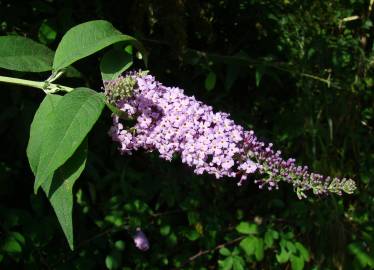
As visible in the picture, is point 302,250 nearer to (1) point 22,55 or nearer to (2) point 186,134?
(2) point 186,134

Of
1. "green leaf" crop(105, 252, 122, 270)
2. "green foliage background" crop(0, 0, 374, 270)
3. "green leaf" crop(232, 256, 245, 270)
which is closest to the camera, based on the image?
"green foliage background" crop(0, 0, 374, 270)

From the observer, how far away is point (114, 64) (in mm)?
1196

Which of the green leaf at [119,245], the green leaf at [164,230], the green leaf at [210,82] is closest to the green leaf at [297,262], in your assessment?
the green leaf at [164,230]

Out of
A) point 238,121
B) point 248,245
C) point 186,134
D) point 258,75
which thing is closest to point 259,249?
point 248,245

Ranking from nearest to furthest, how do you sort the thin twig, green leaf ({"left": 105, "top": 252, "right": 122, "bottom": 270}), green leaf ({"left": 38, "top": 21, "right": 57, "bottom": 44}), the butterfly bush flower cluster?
1. the butterfly bush flower cluster
2. green leaf ({"left": 38, "top": 21, "right": 57, "bottom": 44})
3. green leaf ({"left": 105, "top": 252, "right": 122, "bottom": 270})
4. the thin twig

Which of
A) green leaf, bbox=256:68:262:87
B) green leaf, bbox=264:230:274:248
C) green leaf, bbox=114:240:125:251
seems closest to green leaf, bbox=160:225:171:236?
green leaf, bbox=114:240:125:251

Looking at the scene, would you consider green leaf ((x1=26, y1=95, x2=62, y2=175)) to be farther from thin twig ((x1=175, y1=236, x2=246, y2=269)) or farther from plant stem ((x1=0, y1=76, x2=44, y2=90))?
thin twig ((x1=175, y1=236, x2=246, y2=269))

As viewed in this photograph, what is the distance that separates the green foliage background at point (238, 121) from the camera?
6.47 ft

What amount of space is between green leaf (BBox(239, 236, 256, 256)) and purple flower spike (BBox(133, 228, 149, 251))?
417 millimetres

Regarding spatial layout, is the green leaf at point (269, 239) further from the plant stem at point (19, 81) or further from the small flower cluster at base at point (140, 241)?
the plant stem at point (19, 81)

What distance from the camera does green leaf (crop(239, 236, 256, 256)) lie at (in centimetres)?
222

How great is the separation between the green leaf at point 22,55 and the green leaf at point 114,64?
0.12 meters

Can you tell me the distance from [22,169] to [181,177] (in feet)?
2.25

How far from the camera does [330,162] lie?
2.70 meters
